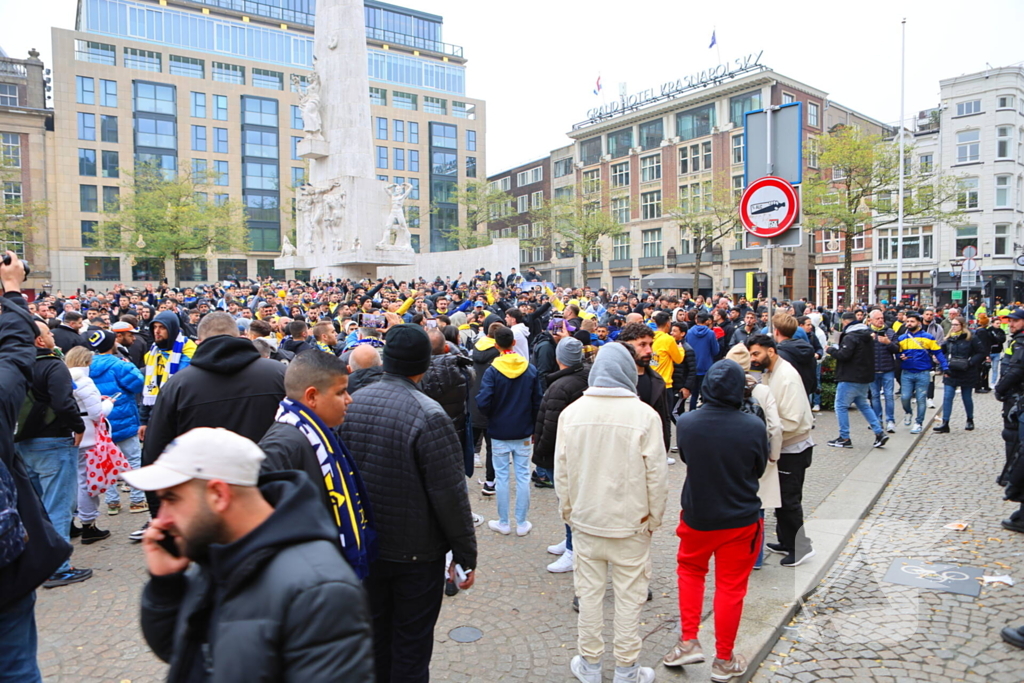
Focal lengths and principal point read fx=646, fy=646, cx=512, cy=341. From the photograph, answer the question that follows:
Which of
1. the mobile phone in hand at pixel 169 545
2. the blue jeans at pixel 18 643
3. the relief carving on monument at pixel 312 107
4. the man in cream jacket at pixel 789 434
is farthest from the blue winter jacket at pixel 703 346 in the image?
the relief carving on monument at pixel 312 107

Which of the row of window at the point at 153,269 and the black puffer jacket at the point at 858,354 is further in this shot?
the row of window at the point at 153,269

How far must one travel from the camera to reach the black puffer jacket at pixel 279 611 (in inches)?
59.1

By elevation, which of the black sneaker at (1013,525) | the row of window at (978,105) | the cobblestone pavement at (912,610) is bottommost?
the cobblestone pavement at (912,610)

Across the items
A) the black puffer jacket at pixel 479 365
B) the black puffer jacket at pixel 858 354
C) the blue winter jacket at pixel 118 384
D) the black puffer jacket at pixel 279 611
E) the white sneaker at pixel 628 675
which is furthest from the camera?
the black puffer jacket at pixel 858 354

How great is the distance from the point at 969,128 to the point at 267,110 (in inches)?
2355

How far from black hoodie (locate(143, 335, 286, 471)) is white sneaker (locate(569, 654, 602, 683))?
236 centimetres

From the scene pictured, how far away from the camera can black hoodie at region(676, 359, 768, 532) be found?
384 cm

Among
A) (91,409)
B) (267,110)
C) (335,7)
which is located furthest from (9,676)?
(267,110)

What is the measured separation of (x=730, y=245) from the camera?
2101 inches

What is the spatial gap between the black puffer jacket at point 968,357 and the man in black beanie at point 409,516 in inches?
425

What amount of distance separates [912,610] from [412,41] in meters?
82.8

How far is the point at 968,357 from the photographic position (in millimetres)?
10812

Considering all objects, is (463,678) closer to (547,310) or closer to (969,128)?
(547,310)

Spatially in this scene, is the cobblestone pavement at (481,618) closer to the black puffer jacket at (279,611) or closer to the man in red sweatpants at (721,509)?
the man in red sweatpants at (721,509)
